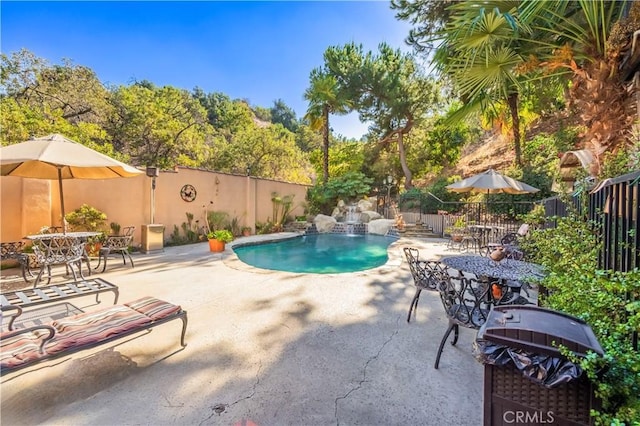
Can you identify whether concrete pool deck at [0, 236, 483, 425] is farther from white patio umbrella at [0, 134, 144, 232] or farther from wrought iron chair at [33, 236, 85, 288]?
white patio umbrella at [0, 134, 144, 232]

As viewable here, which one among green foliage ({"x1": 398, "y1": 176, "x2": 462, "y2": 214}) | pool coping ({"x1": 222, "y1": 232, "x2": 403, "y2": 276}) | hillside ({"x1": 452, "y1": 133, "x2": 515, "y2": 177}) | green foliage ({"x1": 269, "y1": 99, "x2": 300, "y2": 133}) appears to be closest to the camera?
pool coping ({"x1": 222, "y1": 232, "x2": 403, "y2": 276})

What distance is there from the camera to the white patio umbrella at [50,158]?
13.4 feet

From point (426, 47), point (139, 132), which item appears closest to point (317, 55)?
point (426, 47)

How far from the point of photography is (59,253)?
16.5 feet

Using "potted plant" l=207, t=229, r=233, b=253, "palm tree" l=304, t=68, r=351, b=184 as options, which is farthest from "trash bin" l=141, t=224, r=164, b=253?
"palm tree" l=304, t=68, r=351, b=184

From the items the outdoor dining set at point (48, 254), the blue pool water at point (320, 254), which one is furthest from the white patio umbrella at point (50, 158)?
the blue pool water at point (320, 254)

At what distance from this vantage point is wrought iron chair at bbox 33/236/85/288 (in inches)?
186

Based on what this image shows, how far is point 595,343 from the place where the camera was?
1339mm

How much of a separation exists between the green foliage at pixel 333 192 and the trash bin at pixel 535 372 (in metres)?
14.4

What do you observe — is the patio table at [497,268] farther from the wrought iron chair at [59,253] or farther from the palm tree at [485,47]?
the wrought iron chair at [59,253]

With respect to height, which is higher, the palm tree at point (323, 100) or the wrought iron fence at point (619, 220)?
the palm tree at point (323, 100)

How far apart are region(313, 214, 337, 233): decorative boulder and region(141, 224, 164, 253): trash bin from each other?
8036 millimetres

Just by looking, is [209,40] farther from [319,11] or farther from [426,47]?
[426,47]

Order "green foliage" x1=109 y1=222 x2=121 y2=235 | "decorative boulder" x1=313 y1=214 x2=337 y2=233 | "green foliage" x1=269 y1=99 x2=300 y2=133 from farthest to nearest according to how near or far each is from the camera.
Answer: "green foliage" x1=269 y1=99 x2=300 y2=133 < "decorative boulder" x1=313 y1=214 x2=337 y2=233 < "green foliage" x1=109 y1=222 x2=121 y2=235
